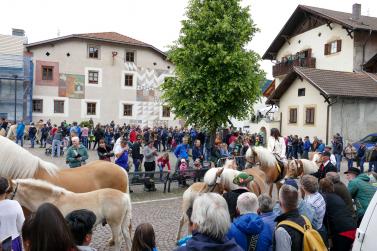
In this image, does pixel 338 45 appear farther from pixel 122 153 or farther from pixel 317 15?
pixel 122 153

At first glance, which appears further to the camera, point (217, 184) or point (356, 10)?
point (356, 10)

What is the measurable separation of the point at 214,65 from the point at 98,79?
2248 centimetres

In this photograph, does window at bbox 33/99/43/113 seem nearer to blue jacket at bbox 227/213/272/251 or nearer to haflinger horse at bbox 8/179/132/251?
haflinger horse at bbox 8/179/132/251

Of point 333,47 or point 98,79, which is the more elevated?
point 333,47

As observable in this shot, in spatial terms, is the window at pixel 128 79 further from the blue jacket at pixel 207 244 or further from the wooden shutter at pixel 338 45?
the blue jacket at pixel 207 244

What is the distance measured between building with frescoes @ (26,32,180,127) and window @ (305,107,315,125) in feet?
56.6

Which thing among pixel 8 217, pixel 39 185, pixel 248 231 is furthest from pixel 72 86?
pixel 248 231

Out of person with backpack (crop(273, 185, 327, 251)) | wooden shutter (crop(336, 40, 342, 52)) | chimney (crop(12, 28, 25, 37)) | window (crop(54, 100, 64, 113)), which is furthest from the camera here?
chimney (crop(12, 28, 25, 37))

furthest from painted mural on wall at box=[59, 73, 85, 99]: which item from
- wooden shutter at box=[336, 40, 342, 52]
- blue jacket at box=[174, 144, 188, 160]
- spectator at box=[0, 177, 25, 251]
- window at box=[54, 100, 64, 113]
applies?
spectator at box=[0, 177, 25, 251]

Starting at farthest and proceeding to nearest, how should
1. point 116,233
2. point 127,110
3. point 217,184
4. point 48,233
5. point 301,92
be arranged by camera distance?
1. point 127,110
2. point 301,92
3. point 217,184
4. point 116,233
5. point 48,233

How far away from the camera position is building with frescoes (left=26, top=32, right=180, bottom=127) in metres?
36.4

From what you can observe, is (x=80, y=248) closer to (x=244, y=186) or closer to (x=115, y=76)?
(x=244, y=186)

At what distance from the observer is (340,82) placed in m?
27.0

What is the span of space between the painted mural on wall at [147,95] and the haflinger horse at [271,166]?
30489 mm
